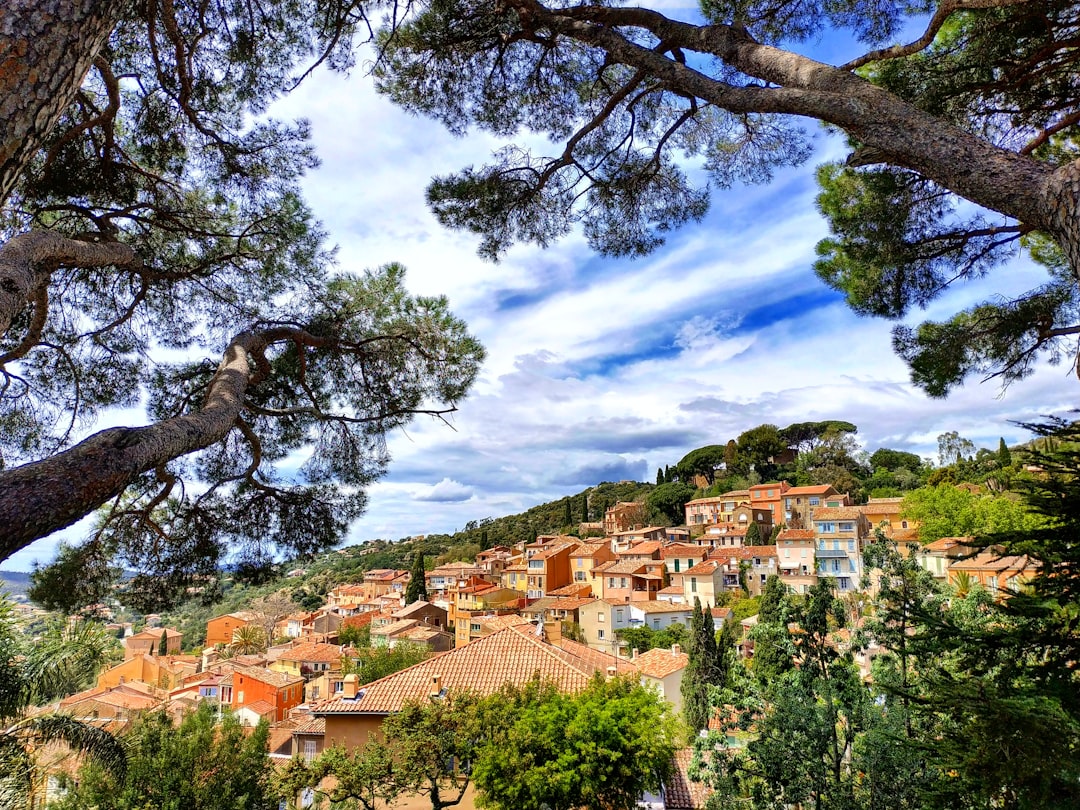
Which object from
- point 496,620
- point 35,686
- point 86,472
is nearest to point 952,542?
point 86,472

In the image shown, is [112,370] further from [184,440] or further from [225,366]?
[184,440]

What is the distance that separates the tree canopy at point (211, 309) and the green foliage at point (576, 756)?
4.80 meters

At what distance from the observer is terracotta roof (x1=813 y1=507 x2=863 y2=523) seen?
126ft

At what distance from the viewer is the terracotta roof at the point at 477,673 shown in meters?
12.3

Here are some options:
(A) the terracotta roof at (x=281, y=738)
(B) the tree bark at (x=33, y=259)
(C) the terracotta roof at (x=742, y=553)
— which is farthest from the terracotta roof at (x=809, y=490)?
(B) the tree bark at (x=33, y=259)

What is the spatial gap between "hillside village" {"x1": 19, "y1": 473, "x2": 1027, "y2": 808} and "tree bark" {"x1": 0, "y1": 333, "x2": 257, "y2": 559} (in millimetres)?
11128

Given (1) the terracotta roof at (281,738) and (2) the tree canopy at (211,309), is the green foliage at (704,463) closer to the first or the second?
(1) the terracotta roof at (281,738)

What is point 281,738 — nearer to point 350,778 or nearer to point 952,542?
point 350,778

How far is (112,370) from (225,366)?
2046 millimetres

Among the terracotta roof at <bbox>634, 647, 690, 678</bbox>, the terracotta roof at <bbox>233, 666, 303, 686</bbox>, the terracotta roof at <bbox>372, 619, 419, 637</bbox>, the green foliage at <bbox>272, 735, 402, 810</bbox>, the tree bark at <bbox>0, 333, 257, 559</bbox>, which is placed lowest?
the terracotta roof at <bbox>233, 666, 303, 686</bbox>

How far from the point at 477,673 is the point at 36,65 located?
13.7 metres

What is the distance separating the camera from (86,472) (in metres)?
1.93

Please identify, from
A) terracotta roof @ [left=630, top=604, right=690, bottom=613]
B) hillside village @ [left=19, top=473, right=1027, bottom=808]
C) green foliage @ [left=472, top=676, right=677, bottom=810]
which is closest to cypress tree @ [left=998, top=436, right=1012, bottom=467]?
hillside village @ [left=19, top=473, right=1027, bottom=808]

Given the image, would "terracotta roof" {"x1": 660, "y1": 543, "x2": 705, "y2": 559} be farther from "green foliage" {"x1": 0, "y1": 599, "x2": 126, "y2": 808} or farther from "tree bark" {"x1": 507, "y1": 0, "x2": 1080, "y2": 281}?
"tree bark" {"x1": 507, "y1": 0, "x2": 1080, "y2": 281}
